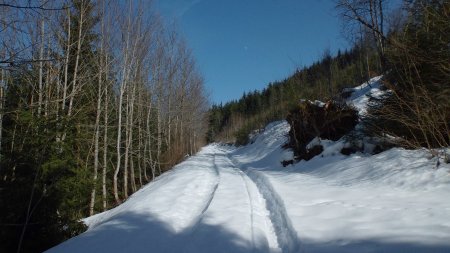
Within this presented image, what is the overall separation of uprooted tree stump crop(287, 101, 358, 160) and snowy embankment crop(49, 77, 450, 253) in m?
4.39

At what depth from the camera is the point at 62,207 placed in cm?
806

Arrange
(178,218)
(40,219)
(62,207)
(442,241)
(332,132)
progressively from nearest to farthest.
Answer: (442,241)
(178,218)
(40,219)
(62,207)
(332,132)

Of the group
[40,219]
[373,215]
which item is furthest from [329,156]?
[40,219]

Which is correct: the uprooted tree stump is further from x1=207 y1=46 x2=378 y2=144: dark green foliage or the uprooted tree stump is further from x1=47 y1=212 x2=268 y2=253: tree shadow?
x1=47 y1=212 x2=268 y2=253: tree shadow

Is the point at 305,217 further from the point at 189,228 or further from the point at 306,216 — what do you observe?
the point at 189,228

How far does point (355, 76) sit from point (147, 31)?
29.6 m

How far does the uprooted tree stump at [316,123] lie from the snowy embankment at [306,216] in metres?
4.39

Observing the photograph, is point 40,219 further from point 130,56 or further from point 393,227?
point 130,56

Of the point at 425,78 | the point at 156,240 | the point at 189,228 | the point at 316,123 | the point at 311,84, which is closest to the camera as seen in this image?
the point at 156,240

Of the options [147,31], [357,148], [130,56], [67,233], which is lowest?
[67,233]

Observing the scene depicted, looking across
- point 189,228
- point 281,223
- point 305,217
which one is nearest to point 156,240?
point 189,228

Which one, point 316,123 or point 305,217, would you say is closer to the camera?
point 305,217

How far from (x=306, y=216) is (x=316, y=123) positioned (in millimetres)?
9728

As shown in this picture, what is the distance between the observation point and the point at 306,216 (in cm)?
592
